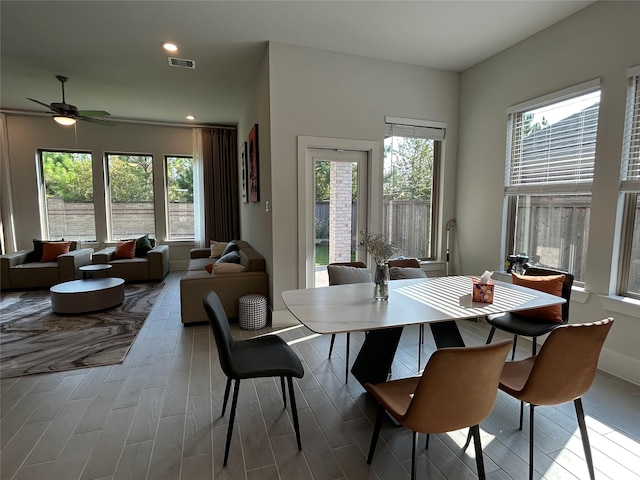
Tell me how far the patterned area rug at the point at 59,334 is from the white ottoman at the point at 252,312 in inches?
45.0

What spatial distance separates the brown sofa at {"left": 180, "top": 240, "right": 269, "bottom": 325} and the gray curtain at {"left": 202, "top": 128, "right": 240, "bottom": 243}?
3078mm

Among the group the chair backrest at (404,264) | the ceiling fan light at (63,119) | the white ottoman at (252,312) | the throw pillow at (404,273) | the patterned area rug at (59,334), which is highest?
the ceiling fan light at (63,119)

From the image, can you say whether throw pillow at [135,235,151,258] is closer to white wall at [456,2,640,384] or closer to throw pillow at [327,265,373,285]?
throw pillow at [327,265,373,285]

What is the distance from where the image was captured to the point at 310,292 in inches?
90.3

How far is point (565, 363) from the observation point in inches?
58.5

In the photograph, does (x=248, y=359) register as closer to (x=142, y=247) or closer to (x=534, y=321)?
(x=534, y=321)

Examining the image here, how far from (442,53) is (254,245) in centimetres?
365

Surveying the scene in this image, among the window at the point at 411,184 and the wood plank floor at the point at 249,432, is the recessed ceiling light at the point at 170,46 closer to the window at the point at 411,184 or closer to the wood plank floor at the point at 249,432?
the window at the point at 411,184

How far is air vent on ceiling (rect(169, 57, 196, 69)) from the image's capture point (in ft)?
12.7

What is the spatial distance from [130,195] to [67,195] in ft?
3.55

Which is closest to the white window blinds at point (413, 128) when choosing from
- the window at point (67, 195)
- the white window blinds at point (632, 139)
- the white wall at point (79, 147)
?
the white window blinds at point (632, 139)

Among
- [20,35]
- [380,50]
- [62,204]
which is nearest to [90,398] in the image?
[20,35]

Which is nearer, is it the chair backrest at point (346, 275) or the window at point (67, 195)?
the chair backrest at point (346, 275)

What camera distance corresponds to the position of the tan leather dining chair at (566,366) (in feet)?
4.70
